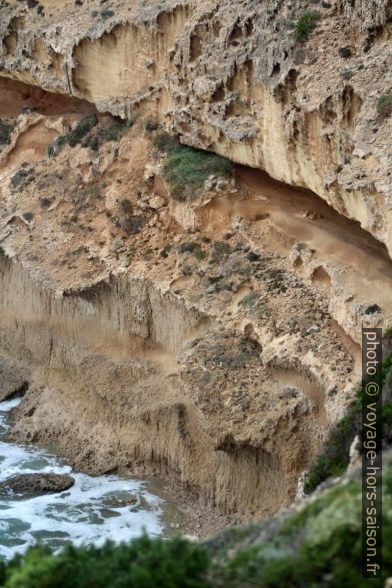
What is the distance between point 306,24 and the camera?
82.3 feet

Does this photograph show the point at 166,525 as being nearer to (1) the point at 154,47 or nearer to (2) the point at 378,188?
A: (2) the point at 378,188

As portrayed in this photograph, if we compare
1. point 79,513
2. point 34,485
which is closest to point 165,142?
point 34,485

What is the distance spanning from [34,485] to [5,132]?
15.2 m

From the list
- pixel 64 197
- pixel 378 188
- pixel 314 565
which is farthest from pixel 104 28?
pixel 314 565

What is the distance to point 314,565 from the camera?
1154cm

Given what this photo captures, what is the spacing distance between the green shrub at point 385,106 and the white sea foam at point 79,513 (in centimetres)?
1098

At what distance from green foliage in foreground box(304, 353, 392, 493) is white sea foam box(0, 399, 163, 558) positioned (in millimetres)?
6581

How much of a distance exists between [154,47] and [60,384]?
10.9 m

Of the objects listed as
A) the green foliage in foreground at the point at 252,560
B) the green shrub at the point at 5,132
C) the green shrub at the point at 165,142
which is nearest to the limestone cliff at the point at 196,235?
the green shrub at the point at 165,142

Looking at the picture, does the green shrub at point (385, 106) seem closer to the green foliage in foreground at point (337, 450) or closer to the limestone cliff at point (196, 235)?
the limestone cliff at point (196, 235)

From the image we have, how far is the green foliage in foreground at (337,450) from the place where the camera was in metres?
17.1

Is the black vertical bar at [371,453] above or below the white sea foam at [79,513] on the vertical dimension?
above

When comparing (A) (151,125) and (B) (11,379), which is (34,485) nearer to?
(B) (11,379)

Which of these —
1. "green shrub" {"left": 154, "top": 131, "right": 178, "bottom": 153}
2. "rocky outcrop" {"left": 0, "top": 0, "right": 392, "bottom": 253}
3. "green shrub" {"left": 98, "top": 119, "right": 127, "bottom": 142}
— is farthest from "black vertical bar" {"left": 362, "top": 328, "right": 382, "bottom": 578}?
"green shrub" {"left": 98, "top": 119, "right": 127, "bottom": 142}
